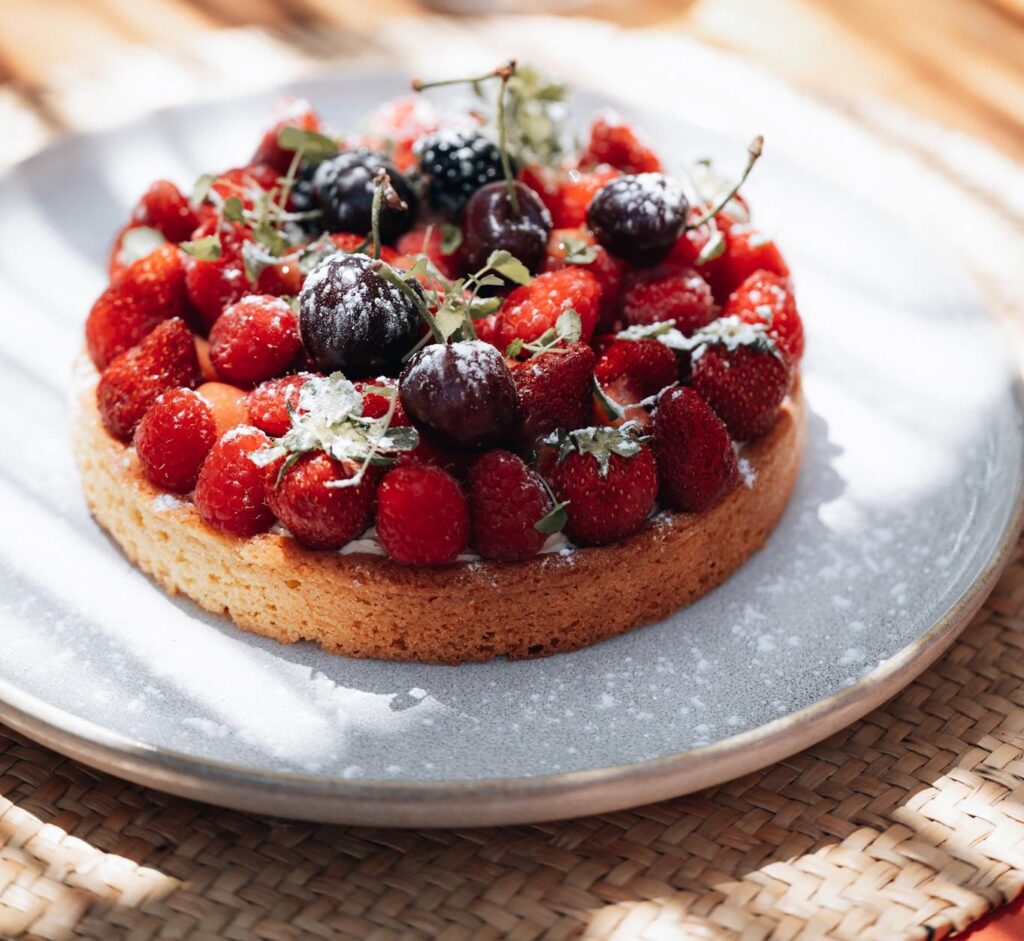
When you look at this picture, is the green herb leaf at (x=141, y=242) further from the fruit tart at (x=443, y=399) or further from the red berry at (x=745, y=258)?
the red berry at (x=745, y=258)

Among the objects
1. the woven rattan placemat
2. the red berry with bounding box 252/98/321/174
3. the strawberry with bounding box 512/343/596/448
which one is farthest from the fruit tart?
the woven rattan placemat

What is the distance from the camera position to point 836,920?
75.7 inches

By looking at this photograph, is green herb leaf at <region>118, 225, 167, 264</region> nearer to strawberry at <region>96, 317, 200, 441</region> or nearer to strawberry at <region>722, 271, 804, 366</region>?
strawberry at <region>96, 317, 200, 441</region>

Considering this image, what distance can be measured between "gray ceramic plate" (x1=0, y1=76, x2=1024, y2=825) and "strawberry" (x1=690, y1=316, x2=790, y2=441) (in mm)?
305

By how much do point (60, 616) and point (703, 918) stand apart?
1.23m

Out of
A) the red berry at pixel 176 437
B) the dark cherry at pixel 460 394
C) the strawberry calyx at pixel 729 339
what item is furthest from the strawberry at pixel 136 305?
the strawberry calyx at pixel 729 339

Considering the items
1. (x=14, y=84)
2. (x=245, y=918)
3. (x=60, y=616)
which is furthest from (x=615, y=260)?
(x=14, y=84)

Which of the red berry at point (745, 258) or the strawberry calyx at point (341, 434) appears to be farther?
the red berry at point (745, 258)

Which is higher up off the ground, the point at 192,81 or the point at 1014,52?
the point at 1014,52

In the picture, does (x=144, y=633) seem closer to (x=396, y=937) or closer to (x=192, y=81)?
(x=396, y=937)

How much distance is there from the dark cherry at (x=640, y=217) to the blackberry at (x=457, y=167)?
9.9 inches

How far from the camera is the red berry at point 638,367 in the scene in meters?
2.45

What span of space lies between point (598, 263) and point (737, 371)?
1.16 ft

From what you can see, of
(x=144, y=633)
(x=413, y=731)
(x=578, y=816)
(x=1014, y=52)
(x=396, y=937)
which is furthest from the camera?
(x=1014, y=52)
